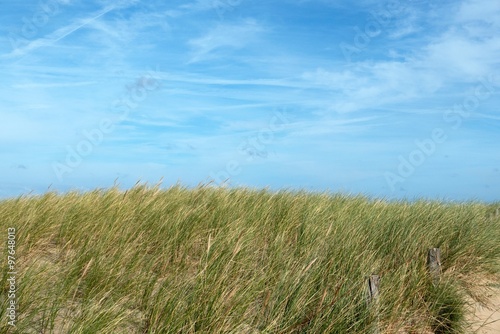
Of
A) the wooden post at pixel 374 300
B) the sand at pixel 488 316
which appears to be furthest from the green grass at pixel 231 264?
the sand at pixel 488 316

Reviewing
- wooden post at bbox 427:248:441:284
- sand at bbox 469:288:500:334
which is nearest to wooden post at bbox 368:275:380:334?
wooden post at bbox 427:248:441:284

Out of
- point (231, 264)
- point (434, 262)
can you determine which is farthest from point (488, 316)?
point (231, 264)

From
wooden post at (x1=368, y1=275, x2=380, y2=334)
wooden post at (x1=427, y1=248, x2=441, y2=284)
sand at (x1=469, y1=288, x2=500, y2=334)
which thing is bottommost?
sand at (x1=469, y1=288, x2=500, y2=334)

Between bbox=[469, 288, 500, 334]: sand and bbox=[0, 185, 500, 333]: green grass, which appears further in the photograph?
bbox=[469, 288, 500, 334]: sand

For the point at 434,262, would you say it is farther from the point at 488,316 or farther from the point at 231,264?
the point at 231,264

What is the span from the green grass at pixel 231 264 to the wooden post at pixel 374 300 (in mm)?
51

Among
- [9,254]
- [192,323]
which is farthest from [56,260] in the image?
[192,323]

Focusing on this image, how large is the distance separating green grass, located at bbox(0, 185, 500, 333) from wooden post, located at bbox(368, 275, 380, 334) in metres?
0.05

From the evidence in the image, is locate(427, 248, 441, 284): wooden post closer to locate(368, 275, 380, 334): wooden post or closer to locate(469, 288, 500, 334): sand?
locate(469, 288, 500, 334): sand

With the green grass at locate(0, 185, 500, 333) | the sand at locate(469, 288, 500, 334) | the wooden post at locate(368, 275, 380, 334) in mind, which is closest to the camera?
the green grass at locate(0, 185, 500, 333)

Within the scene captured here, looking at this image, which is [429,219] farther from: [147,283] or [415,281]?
[147,283]

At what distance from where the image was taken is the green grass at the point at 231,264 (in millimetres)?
4160

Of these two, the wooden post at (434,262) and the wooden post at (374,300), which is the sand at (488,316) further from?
the wooden post at (374,300)

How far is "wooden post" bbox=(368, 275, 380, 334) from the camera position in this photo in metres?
4.70
